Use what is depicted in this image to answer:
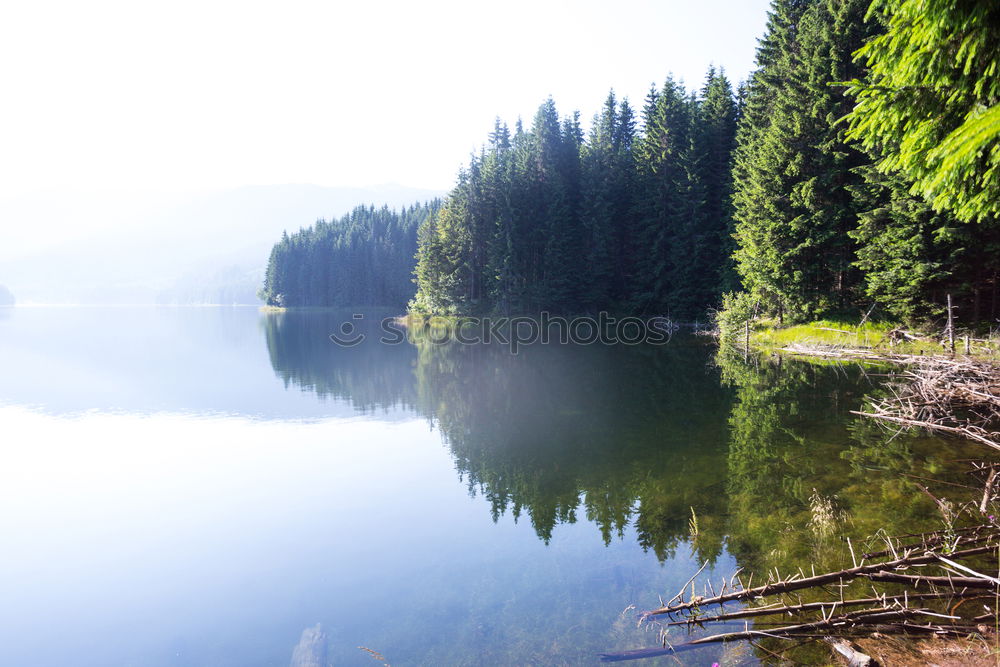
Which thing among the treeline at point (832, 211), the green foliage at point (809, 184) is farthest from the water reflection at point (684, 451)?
the green foliage at point (809, 184)

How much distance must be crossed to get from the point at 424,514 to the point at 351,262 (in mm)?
120016

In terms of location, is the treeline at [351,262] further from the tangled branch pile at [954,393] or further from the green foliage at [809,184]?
the tangled branch pile at [954,393]

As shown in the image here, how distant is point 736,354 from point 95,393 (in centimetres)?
3611

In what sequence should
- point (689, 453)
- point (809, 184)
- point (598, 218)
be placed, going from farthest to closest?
point (598, 218) < point (809, 184) < point (689, 453)

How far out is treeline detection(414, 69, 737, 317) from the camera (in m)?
45.8

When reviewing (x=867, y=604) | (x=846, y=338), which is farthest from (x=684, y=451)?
(x=846, y=338)

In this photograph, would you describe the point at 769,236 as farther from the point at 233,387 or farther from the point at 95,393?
the point at 95,393

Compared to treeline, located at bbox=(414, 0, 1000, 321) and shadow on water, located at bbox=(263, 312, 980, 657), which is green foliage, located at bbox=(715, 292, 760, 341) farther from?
shadow on water, located at bbox=(263, 312, 980, 657)

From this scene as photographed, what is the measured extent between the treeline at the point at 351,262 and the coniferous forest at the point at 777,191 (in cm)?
4309

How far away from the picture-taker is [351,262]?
123m

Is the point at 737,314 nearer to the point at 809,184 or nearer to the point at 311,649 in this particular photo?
the point at 809,184

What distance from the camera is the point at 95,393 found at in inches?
1006

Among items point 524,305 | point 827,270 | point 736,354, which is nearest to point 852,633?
point 736,354

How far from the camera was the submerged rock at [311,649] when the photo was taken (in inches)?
250
